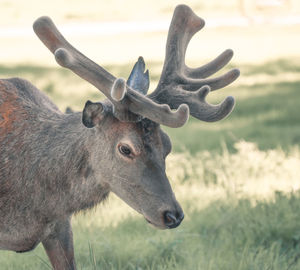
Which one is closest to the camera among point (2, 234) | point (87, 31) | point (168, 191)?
point (168, 191)

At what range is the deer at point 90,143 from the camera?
11.0 feet

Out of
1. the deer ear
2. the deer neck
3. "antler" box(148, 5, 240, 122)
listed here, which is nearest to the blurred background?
the deer neck

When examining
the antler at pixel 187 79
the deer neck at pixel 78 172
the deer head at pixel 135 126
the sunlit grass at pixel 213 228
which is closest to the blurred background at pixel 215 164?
the sunlit grass at pixel 213 228

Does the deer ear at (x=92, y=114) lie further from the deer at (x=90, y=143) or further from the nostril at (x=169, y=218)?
the nostril at (x=169, y=218)

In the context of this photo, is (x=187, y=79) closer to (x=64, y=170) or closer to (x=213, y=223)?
(x=64, y=170)

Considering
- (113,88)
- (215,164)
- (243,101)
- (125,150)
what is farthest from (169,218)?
(243,101)

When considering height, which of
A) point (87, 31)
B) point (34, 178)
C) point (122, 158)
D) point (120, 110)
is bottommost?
point (87, 31)

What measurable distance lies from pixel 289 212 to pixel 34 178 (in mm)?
2262

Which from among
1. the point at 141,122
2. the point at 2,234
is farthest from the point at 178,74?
the point at 2,234

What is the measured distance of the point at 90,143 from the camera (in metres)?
3.57

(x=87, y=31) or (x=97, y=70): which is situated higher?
(x=97, y=70)

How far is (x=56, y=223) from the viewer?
3715mm

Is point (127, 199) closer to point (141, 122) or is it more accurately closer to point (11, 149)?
point (141, 122)

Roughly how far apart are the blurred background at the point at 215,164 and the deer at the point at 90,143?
0.22m
